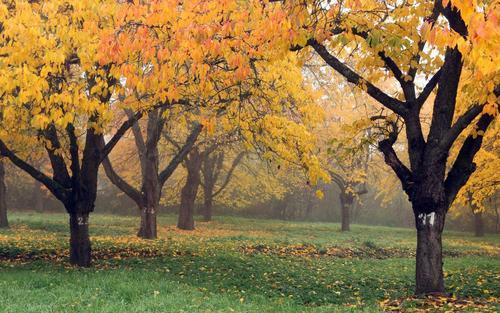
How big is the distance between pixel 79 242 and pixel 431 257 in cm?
885

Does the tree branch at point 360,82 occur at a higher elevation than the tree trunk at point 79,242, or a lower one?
higher

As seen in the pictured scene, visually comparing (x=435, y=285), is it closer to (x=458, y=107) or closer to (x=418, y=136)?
(x=418, y=136)

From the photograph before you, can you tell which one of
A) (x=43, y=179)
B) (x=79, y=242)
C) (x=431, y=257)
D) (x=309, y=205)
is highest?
(x=43, y=179)

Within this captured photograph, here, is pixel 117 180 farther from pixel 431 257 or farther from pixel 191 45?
pixel 431 257

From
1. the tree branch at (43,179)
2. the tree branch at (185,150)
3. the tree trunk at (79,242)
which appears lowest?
the tree trunk at (79,242)

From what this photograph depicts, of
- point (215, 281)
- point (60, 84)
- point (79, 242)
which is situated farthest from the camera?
point (79, 242)

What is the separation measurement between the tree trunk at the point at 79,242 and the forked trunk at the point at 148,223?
28.5 feet

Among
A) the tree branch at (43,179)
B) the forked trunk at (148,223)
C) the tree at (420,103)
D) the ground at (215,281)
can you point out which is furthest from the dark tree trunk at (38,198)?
the tree at (420,103)

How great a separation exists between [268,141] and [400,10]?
5277 mm

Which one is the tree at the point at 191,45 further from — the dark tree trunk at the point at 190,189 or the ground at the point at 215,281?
the dark tree trunk at the point at 190,189

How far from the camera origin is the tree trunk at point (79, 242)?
12781mm

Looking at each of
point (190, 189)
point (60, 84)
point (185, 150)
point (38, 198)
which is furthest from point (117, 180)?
point (38, 198)

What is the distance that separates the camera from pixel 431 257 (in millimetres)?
9367

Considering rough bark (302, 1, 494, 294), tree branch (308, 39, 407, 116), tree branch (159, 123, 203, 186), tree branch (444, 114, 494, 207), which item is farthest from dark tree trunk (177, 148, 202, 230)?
tree branch (444, 114, 494, 207)
